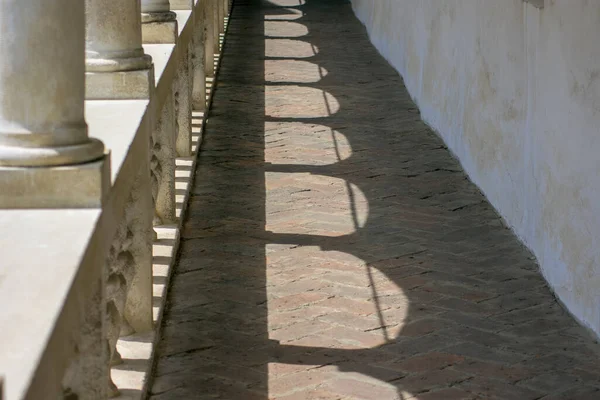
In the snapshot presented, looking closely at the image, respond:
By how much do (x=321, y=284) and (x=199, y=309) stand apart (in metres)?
0.75

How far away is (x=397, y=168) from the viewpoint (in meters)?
8.44

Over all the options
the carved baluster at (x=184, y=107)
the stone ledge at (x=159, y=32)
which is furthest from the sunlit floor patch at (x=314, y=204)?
the stone ledge at (x=159, y=32)

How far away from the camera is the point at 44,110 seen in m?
3.16

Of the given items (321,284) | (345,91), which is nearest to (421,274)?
(321,284)

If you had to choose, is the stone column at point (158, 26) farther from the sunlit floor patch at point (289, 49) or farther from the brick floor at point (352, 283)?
the sunlit floor patch at point (289, 49)

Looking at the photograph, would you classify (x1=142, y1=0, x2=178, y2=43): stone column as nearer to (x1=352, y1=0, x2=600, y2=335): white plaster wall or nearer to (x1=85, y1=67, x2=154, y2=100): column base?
(x1=85, y1=67, x2=154, y2=100): column base

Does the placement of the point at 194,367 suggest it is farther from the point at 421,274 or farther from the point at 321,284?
the point at 421,274

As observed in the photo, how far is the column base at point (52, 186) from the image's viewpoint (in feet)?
10.3

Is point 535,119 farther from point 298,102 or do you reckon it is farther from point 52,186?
point 298,102

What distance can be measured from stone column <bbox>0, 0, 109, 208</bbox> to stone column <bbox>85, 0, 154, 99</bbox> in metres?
1.52

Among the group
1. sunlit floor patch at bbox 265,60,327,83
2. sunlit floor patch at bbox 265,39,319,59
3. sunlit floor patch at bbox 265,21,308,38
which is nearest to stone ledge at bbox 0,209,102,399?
sunlit floor patch at bbox 265,60,327,83

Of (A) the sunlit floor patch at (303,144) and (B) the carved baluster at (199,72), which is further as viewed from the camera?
(B) the carved baluster at (199,72)

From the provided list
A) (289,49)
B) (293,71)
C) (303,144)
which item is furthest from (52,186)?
(289,49)

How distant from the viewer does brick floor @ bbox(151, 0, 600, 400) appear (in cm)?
470
